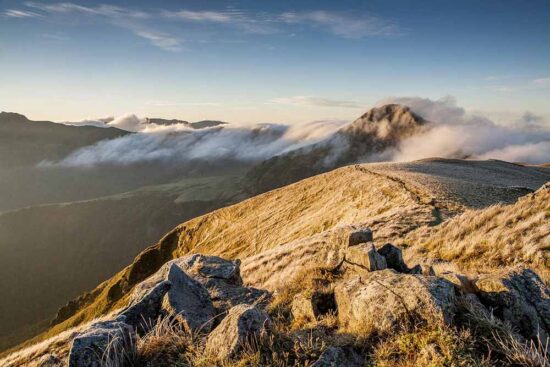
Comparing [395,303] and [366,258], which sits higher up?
[395,303]

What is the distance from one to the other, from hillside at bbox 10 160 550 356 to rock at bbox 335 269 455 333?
4.79 metres

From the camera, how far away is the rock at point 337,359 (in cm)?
538

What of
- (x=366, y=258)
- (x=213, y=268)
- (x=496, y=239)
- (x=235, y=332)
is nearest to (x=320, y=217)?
(x=496, y=239)

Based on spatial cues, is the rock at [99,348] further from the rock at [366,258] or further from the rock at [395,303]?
the rock at [366,258]

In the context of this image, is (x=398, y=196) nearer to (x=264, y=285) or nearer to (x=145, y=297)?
(x=264, y=285)

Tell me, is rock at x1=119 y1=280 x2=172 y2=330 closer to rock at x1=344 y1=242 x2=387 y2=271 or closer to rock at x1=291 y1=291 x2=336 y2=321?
rock at x1=291 y1=291 x2=336 y2=321

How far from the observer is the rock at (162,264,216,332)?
7.64 m

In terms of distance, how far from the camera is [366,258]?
9391 millimetres

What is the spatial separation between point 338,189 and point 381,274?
4058 centimetres

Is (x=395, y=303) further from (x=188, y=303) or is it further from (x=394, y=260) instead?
(x=188, y=303)

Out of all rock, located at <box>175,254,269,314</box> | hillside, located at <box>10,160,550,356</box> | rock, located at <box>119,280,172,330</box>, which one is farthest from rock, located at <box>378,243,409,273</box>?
rock, located at <box>119,280,172,330</box>

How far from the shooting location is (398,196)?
33469 millimetres

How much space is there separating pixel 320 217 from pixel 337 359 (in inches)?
1413

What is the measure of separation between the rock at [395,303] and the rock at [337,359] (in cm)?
60
